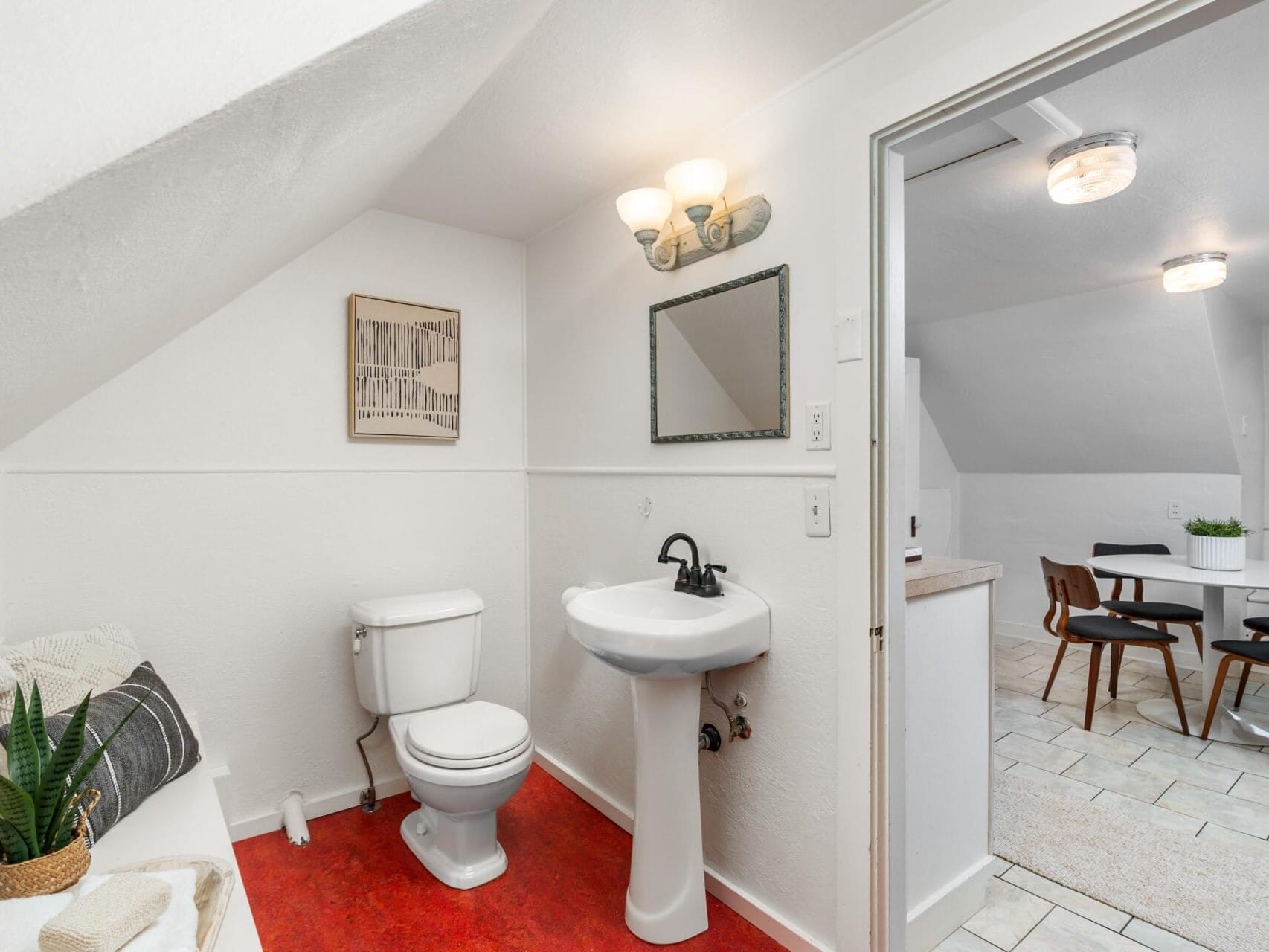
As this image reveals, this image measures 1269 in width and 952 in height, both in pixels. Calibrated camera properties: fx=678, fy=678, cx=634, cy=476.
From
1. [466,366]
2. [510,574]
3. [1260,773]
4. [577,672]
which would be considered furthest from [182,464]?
[1260,773]

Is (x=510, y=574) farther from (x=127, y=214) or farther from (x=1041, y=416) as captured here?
(x=1041, y=416)

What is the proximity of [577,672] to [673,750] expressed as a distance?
0.87 meters

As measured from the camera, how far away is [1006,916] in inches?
71.6

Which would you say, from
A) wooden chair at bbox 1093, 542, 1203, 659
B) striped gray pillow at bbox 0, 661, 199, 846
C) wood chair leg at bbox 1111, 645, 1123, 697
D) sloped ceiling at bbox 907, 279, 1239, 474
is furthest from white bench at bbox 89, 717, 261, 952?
sloped ceiling at bbox 907, 279, 1239, 474

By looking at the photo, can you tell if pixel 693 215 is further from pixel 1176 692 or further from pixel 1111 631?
pixel 1176 692

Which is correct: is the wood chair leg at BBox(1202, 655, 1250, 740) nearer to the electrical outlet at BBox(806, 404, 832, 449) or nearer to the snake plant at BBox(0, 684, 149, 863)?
the electrical outlet at BBox(806, 404, 832, 449)

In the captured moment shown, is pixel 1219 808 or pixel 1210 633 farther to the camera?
pixel 1210 633

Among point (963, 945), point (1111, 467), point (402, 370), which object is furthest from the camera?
point (1111, 467)

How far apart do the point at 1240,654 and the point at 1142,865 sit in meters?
1.37

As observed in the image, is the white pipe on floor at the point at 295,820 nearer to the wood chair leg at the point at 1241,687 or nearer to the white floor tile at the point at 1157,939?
the white floor tile at the point at 1157,939

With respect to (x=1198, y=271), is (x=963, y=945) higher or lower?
lower

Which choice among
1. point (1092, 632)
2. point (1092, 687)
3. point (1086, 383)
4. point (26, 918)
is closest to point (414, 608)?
point (26, 918)

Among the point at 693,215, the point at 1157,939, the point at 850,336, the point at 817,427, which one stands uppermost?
the point at 693,215

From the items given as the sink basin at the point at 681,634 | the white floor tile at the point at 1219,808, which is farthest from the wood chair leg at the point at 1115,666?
the sink basin at the point at 681,634
